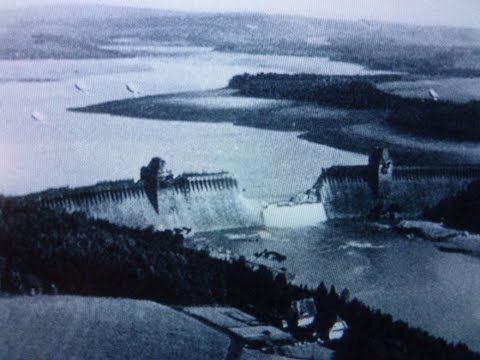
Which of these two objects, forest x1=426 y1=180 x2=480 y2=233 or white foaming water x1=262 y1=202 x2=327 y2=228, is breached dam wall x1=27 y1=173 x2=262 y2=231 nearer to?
white foaming water x1=262 y1=202 x2=327 y2=228

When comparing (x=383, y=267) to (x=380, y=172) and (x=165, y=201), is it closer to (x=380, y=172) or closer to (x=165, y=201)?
(x=380, y=172)

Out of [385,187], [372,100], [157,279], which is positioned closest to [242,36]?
[372,100]

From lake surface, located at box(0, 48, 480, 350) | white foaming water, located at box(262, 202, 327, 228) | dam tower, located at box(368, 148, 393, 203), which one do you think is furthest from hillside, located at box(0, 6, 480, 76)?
white foaming water, located at box(262, 202, 327, 228)

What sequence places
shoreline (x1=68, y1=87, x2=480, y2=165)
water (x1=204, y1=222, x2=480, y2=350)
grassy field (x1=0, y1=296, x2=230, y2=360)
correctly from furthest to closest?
shoreline (x1=68, y1=87, x2=480, y2=165)
water (x1=204, y1=222, x2=480, y2=350)
grassy field (x1=0, y1=296, x2=230, y2=360)

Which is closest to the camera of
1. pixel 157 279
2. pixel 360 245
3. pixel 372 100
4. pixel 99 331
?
pixel 99 331

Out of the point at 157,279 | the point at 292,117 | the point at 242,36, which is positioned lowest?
the point at 157,279

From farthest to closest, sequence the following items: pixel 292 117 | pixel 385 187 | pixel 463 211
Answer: pixel 385 187 → pixel 463 211 → pixel 292 117

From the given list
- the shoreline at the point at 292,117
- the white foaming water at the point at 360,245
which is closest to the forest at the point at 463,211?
the shoreline at the point at 292,117
